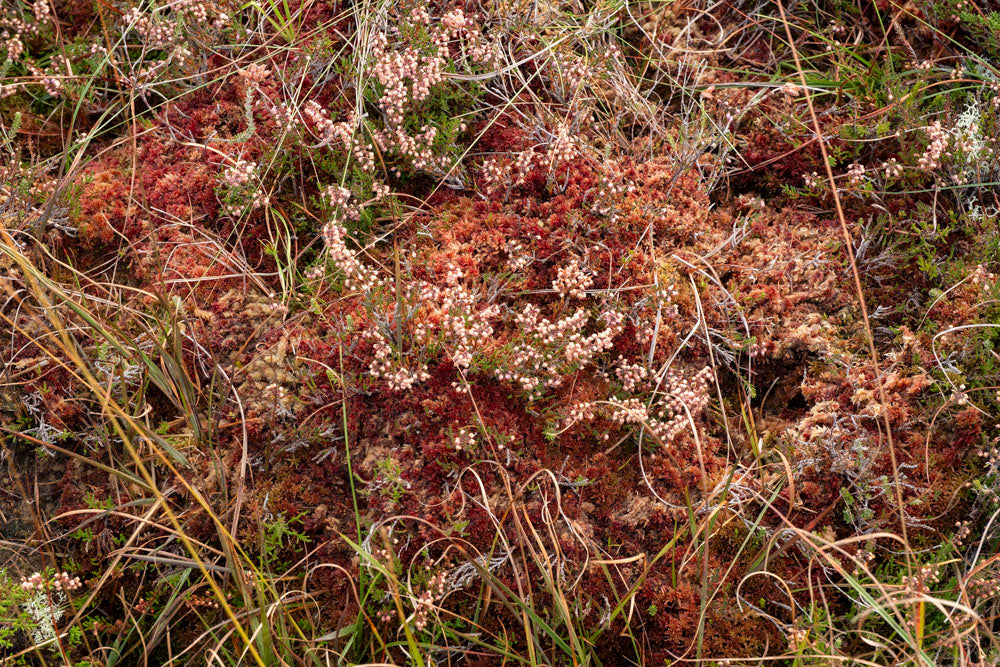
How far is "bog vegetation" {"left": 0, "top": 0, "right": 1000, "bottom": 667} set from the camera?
9.63 feet

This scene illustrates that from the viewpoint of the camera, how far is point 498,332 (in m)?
3.41

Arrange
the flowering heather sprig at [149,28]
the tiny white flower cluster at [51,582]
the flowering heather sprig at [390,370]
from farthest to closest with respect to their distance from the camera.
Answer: the flowering heather sprig at [149,28] → the flowering heather sprig at [390,370] → the tiny white flower cluster at [51,582]

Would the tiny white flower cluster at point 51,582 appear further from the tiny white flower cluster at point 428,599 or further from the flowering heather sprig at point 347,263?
the flowering heather sprig at point 347,263

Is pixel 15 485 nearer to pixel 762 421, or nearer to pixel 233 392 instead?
pixel 233 392

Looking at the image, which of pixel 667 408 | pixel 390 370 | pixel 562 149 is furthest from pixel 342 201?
pixel 667 408

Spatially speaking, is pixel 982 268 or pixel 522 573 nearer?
pixel 522 573

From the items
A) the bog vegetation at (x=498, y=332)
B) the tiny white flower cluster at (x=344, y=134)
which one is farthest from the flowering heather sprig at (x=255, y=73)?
the tiny white flower cluster at (x=344, y=134)

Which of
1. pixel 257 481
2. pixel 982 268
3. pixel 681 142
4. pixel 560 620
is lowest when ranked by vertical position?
pixel 560 620

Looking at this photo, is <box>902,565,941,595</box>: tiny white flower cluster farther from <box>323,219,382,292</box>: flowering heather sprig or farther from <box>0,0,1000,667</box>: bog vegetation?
<box>323,219,382,292</box>: flowering heather sprig

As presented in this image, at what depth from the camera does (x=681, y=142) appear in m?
3.81

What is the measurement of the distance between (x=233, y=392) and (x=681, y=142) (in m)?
2.70

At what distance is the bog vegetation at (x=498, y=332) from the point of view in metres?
2.94

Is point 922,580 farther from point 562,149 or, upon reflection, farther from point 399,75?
point 399,75

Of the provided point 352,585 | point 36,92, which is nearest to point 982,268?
point 352,585
